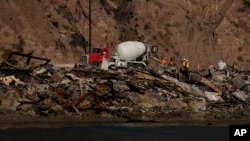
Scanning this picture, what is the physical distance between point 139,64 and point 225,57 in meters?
24.7

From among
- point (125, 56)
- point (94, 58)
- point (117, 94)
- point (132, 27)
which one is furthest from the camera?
Answer: point (132, 27)

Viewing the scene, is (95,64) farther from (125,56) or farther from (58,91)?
(58,91)

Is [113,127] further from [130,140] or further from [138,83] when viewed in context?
[138,83]

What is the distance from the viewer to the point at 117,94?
2858 cm

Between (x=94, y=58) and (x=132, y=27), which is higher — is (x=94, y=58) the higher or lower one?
the lower one

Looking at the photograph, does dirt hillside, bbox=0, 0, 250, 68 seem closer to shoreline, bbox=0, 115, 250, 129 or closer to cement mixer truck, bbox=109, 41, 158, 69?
cement mixer truck, bbox=109, 41, 158, 69

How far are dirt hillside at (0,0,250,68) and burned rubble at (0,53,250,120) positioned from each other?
15.2m

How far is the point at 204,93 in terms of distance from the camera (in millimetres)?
31734

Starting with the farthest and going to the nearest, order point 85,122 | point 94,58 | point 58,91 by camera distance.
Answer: point 94,58
point 58,91
point 85,122

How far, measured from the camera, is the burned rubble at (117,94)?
26.6 meters

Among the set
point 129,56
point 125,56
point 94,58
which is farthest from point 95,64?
point 129,56

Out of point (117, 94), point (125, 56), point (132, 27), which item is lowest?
point (117, 94)

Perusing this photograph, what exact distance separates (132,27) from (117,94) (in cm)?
2980

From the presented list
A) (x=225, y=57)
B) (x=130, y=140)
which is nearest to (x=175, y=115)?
(x=130, y=140)
